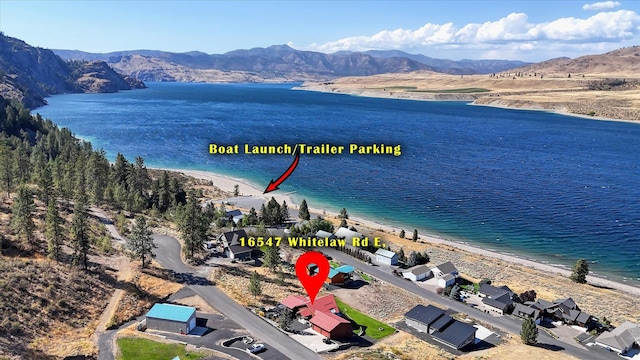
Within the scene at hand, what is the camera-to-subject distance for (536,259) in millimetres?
82812

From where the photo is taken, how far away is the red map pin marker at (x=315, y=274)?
61.8m

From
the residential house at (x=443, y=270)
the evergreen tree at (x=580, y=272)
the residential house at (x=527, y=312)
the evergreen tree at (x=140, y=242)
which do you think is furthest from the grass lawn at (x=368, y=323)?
the evergreen tree at (x=580, y=272)

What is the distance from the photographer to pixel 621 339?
52.0 m

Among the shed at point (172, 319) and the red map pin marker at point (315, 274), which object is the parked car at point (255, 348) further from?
the red map pin marker at point (315, 274)

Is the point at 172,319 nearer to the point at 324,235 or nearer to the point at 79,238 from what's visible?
the point at 79,238

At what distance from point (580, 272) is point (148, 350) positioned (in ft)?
202

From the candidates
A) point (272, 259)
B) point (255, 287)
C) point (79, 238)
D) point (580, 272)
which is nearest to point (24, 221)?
point (79, 238)

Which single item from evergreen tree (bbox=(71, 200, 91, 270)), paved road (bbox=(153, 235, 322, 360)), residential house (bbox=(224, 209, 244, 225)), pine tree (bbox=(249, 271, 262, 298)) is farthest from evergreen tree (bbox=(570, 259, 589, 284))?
evergreen tree (bbox=(71, 200, 91, 270))

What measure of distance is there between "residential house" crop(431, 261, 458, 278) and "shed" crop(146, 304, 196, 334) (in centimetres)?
3616

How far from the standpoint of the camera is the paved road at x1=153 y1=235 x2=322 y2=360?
4783 centimetres

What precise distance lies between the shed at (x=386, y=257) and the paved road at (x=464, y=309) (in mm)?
2383

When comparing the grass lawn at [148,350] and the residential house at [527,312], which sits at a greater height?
the grass lawn at [148,350]

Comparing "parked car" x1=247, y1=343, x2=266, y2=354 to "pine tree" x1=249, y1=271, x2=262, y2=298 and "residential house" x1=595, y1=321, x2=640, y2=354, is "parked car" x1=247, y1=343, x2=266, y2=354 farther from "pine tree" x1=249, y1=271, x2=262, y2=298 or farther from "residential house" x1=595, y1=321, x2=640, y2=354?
"residential house" x1=595, y1=321, x2=640, y2=354

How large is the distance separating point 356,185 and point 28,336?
94.0 meters
